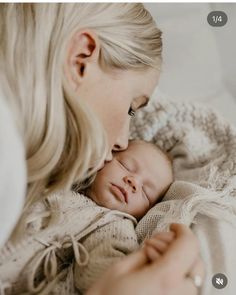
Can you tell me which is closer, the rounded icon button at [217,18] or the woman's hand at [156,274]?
the woman's hand at [156,274]

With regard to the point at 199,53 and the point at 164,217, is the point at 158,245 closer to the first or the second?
the point at 164,217

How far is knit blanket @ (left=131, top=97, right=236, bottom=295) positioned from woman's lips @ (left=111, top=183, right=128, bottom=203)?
0.04 meters

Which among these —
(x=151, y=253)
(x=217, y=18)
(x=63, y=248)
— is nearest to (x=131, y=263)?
(x=151, y=253)

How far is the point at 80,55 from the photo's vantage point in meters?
0.62

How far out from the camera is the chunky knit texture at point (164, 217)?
0.63m

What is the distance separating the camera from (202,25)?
698 mm

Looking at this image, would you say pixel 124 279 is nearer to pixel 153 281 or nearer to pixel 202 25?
pixel 153 281

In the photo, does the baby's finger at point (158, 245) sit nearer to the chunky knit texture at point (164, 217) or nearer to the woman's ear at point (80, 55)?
the chunky knit texture at point (164, 217)

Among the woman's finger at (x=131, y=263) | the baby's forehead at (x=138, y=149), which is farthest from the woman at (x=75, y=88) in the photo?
the baby's forehead at (x=138, y=149)

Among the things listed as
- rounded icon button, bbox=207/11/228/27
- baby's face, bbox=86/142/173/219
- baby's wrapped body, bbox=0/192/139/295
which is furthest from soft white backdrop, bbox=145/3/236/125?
baby's wrapped body, bbox=0/192/139/295

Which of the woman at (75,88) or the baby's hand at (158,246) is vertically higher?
the woman at (75,88)

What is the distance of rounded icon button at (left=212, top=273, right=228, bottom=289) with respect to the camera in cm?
65

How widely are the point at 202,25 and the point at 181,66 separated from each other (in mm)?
62

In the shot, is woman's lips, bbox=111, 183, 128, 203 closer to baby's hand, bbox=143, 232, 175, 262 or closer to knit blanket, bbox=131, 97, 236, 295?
knit blanket, bbox=131, 97, 236, 295
